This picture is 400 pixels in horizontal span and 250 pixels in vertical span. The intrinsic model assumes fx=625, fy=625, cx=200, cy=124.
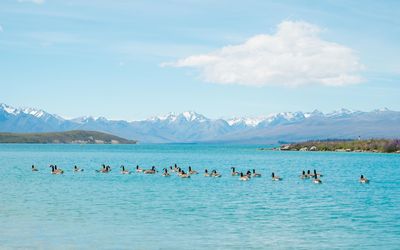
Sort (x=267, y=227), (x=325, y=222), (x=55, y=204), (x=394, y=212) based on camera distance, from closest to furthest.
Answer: (x=267, y=227)
(x=325, y=222)
(x=394, y=212)
(x=55, y=204)

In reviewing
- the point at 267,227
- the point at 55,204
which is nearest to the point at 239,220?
the point at 267,227

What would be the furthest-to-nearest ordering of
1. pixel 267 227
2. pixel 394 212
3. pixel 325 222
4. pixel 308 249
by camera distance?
1. pixel 394 212
2. pixel 325 222
3. pixel 267 227
4. pixel 308 249

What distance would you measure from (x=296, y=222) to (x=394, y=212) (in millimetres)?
10067

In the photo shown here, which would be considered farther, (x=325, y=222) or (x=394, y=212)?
(x=394, y=212)

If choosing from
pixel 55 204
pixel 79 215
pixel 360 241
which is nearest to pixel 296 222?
pixel 360 241

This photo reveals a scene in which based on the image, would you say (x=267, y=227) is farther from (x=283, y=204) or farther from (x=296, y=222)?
(x=283, y=204)

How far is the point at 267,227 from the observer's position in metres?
38.2

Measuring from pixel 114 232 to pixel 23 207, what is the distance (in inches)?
526

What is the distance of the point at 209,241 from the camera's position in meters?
33.6

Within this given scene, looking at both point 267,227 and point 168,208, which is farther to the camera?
point 168,208

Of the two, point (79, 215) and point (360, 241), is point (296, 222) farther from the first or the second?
point (79, 215)

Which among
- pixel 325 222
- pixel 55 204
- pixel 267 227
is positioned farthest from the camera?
pixel 55 204

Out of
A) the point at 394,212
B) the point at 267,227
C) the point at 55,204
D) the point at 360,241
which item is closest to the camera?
the point at 360,241

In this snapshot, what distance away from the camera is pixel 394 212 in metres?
46.2
